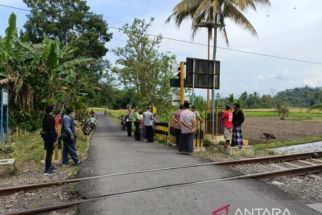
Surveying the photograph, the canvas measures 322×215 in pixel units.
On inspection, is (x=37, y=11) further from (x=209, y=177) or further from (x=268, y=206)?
(x=268, y=206)

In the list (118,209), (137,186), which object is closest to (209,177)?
(137,186)

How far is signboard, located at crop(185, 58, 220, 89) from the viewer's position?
1669cm

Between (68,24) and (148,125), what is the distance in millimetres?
23747

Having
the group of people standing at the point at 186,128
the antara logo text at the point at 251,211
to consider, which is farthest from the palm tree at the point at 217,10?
the antara logo text at the point at 251,211

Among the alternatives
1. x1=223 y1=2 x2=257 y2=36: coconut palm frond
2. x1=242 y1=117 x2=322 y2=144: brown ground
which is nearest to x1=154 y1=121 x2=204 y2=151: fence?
x1=242 y1=117 x2=322 y2=144: brown ground

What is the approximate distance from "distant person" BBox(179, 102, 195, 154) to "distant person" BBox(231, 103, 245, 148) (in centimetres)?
194

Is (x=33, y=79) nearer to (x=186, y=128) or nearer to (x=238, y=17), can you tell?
(x=186, y=128)

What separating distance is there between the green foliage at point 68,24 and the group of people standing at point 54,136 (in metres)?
27.0

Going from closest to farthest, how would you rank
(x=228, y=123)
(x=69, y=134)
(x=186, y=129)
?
(x=69, y=134), (x=186, y=129), (x=228, y=123)

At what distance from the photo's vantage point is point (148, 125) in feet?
62.8

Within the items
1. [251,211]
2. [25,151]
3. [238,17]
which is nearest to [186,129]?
[25,151]

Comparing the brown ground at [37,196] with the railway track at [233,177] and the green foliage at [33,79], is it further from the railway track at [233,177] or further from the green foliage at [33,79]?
the green foliage at [33,79]

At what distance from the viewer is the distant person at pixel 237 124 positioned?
14930 millimetres

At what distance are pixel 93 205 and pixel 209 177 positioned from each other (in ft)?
11.0
